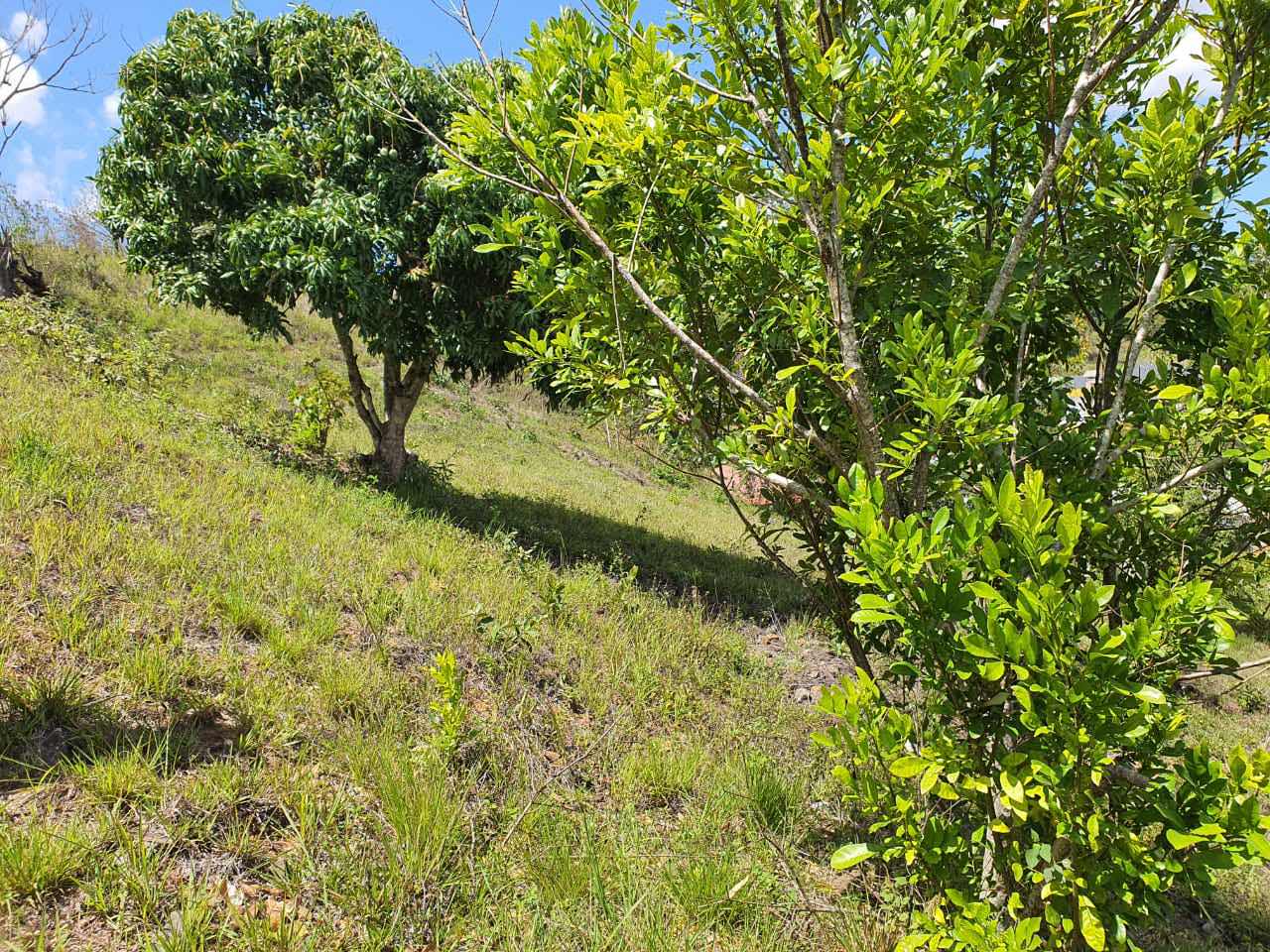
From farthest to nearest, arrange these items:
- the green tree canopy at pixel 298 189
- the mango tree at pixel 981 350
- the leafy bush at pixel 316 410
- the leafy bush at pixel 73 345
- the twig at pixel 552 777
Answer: the leafy bush at pixel 316 410 < the leafy bush at pixel 73 345 < the green tree canopy at pixel 298 189 < the twig at pixel 552 777 < the mango tree at pixel 981 350

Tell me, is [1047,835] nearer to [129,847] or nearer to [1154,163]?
[1154,163]

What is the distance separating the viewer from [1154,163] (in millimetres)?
2188

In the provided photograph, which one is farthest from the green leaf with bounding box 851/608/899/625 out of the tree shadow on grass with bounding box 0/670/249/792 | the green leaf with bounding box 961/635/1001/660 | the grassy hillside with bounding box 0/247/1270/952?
the tree shadow on grass with bounding box 0/670/249/792

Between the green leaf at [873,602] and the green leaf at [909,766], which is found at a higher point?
the green leaf at [873,602]

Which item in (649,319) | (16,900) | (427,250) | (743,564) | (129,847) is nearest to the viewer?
(16,900)

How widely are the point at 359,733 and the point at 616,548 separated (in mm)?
4399

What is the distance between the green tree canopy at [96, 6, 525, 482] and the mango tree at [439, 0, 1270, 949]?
14.9ft

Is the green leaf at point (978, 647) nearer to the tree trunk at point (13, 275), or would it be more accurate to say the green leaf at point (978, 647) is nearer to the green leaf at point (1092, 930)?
the green leaf at point (1092, 930)

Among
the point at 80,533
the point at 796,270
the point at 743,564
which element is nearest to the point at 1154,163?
the point at 796,270

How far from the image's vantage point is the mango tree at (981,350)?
1.87 meters

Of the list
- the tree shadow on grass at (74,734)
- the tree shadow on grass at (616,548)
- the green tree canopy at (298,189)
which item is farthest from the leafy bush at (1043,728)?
the green tree canopy at (298,189)

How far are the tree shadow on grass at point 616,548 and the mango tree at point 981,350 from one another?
13.3ft

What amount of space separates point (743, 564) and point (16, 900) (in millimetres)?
8376

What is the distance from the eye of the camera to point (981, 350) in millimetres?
2346
